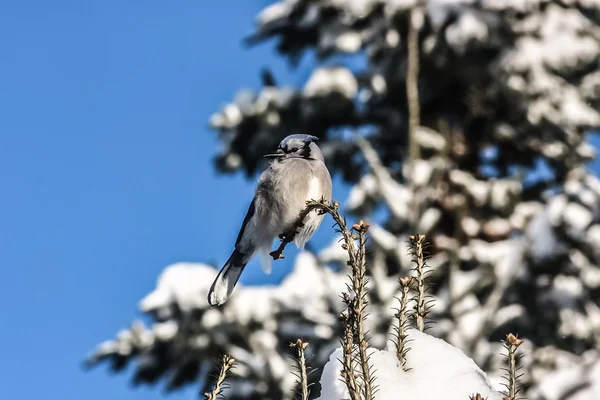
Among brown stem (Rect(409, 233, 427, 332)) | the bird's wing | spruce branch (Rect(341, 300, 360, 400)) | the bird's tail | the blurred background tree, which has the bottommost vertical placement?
spruce branch (Rect(341, 300, 360, 400))

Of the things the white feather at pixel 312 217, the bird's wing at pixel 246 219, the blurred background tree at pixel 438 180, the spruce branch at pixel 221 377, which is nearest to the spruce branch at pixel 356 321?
the spruce branch at pixel 221 377

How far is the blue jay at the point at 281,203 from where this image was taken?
2820 millimetres

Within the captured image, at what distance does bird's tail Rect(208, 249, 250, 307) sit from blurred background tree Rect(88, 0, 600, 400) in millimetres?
2361

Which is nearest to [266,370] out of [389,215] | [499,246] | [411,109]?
[389,215]

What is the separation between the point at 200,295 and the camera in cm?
636

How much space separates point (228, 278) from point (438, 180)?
142 inches

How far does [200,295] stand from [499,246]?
2601 millimetres

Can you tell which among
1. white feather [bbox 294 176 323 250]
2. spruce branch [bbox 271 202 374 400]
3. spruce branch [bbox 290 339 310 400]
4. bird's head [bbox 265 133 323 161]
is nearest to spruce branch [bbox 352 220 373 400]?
spruce branch [bbox 271 202 374 400]

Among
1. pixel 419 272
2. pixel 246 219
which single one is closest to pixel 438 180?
pixel 246 219

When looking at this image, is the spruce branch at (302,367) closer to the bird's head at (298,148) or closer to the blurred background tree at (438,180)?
the bird's head at (298,148)

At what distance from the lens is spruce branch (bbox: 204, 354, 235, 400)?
51.9 inches

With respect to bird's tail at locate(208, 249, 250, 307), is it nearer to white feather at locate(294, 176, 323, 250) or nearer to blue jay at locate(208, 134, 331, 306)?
blue jay at locate(208, 134, 331, 306)

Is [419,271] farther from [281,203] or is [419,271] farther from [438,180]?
[438,180]

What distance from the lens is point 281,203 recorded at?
9.53ft
